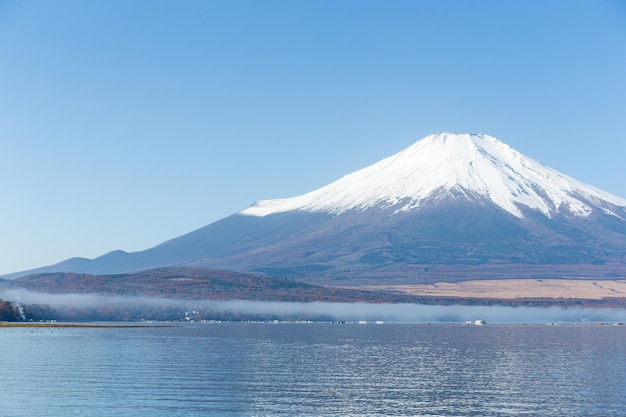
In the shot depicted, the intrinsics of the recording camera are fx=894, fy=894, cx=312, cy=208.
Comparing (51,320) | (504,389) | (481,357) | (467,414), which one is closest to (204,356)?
(481,357)

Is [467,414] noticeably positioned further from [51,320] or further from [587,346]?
[51,320]

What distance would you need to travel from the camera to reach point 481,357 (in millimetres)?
89000

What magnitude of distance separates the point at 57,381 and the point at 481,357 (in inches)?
1708

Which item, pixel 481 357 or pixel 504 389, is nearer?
pixel 504 389

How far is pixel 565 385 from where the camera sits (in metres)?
63.6

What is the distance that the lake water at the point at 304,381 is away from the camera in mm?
51625

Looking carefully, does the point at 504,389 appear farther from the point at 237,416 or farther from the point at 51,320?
the point at 51,320

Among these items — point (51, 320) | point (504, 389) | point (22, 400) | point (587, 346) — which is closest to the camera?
point (22, 400)

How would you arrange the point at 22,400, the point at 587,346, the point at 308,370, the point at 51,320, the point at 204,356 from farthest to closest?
1. the point at 51,320
2. the point at 587,346
3. the point at 204,356
4. the point at 308,370
5. the point at 22,400

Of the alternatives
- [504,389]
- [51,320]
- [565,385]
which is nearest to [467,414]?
[504,389]

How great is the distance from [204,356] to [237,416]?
1468 inches

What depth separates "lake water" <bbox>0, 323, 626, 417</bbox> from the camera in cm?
5162

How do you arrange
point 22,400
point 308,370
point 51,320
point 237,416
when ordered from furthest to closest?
point 51,320
point 308,370
point 22,400
point 237,416

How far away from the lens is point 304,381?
6488 centimetres
